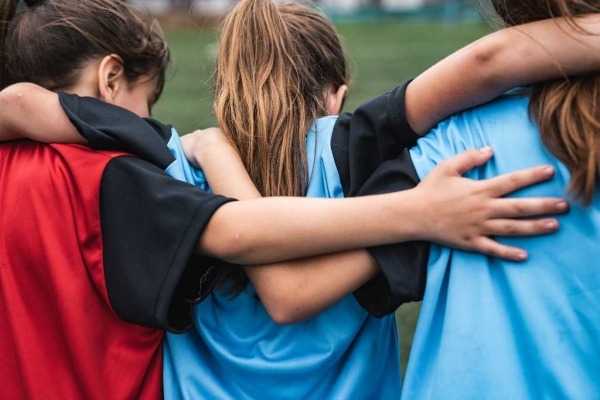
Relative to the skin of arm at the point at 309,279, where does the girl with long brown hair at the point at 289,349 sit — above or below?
below

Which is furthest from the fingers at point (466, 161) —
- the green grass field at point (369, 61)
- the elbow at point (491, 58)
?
the green grass field at point (369, 61)

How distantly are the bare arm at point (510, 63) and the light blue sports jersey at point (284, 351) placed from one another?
0.94 ft

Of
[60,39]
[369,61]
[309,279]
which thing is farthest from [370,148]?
[369,61]

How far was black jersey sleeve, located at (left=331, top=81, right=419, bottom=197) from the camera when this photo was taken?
1.55 metres

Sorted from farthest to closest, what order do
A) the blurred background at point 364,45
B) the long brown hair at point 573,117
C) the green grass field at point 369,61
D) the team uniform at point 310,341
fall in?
the green grass field at point 369,61 → the blurred background at point 364,45 → the team uniform at point 310,341 → the long brown hair at point 573,117

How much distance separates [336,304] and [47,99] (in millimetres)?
704

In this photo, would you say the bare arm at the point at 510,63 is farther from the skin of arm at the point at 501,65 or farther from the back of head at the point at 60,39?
the back of head at the point at 60,39

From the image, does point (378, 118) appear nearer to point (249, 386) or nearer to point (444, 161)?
point (444, 161)

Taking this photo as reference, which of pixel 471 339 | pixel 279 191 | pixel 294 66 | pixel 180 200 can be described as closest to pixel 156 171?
pixel 180 200

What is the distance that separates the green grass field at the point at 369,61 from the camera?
6617mm

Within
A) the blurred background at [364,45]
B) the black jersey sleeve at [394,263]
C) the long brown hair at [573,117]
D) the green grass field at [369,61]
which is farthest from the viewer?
the green grass field at [369,61]

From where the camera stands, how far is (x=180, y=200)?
153 cm

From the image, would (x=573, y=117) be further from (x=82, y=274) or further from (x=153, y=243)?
(x=82, y=274)

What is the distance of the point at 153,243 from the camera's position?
1.55 m
